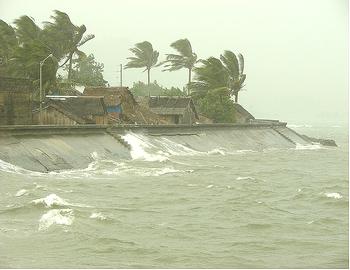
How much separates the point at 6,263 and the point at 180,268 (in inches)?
127

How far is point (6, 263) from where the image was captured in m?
9.75

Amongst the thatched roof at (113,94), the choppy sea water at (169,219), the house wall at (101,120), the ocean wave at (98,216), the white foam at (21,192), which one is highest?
the thatched roof at (113,94)

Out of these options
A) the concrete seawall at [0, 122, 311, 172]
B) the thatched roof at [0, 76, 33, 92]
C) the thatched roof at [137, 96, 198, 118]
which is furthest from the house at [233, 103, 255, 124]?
the thatched roof at [0, 76, 33, 92]

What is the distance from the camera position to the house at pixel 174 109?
49875mm

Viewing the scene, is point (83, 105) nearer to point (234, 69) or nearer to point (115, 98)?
point (115, 98)

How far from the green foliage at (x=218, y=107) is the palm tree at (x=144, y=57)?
18.2m

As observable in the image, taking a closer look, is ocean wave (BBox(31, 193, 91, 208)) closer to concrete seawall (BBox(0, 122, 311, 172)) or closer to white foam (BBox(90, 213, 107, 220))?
white foam (BBox(90, 213, 107, 220))

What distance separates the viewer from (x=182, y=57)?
198 feet

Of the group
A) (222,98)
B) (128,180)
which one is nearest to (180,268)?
(128,180)

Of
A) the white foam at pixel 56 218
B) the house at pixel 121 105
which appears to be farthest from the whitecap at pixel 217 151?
the white foam at pixel 56 218

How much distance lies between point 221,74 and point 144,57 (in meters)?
19.3

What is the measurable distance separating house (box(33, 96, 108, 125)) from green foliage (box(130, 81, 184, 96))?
27.4 metres

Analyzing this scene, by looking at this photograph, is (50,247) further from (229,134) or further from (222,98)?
(222,98)

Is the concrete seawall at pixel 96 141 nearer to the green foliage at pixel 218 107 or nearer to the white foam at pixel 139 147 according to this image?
the white foam at pixel 139 147
